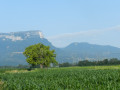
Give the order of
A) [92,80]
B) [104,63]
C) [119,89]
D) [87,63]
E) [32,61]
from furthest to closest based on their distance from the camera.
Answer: [87,63] < [104,63] < [32,61] < [92,80] < [119,89]

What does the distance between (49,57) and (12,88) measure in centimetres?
7790

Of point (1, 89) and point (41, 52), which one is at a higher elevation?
point (41, 52)

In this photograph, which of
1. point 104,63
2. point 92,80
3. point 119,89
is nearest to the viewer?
point 119,89

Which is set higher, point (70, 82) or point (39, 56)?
point (39, 56)

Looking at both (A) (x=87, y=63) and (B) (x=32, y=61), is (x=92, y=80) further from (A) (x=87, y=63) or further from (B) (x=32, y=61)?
(A) (x=87, y=63)

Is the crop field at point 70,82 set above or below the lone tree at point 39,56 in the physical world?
below

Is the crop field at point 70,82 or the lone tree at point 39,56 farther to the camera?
the lone tree at point 39,56

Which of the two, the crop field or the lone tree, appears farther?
the lone tree

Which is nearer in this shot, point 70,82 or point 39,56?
point 70,82

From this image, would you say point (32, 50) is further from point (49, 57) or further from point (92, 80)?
point (92, 80)

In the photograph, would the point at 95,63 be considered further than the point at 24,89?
Yes

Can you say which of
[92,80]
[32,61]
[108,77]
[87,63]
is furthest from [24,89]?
[87,63]

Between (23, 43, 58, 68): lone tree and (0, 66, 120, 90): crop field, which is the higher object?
(23, 43, 58, 68): lone tree

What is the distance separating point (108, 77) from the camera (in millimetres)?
28109
